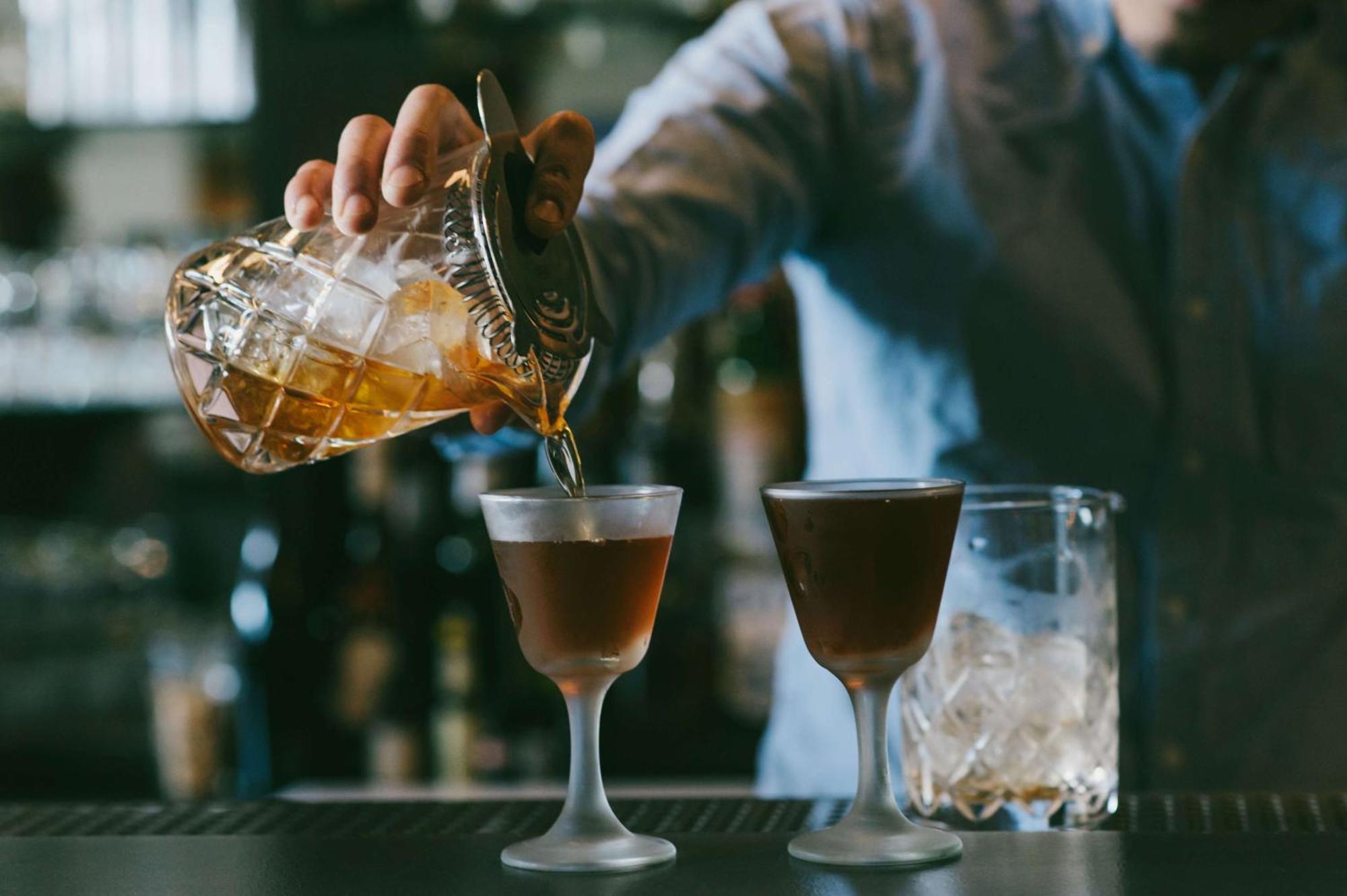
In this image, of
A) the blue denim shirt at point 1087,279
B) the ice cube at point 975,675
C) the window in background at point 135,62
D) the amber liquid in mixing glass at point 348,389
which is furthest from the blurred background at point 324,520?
the ice cube at point 975,675

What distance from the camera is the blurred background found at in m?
2.67

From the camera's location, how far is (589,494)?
855 millimetres

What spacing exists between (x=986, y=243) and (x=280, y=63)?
1558mm

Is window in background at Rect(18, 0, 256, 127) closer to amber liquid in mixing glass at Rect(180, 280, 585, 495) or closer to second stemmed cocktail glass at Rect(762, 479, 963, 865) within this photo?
amber liquid in mixing glass at Rect(180, 280, 585, 495)

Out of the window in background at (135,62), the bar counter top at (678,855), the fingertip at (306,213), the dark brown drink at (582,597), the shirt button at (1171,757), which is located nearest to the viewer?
the bar counter top at (678,855)

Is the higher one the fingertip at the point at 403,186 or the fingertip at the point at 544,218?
the fingertip at the point at 403,186

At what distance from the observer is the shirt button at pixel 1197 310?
152 cm

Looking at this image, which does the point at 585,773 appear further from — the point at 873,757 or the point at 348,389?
the point at 348,389

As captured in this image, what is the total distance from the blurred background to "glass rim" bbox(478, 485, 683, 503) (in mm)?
1739

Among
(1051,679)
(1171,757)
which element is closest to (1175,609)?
(1171,757)

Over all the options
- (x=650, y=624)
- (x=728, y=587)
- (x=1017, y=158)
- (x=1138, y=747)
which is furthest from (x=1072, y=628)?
(x=728, y=587)

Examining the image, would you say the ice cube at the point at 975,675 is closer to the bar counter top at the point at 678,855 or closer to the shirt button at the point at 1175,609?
the bar counter top at the point at 678,855

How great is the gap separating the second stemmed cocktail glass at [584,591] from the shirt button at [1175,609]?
30.4 inches

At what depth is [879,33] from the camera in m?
1.61
